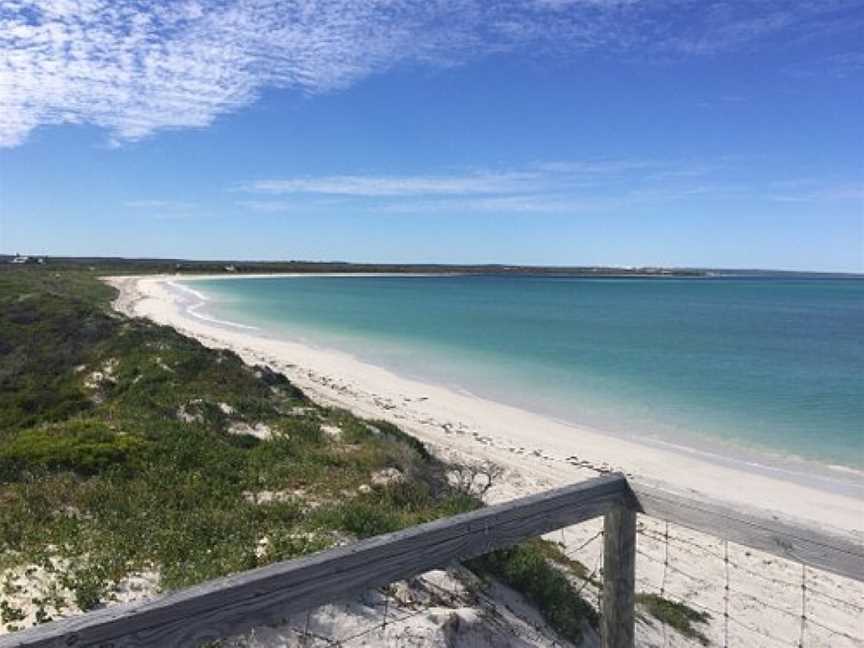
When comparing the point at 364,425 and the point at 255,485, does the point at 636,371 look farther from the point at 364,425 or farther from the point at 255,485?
the point at 255,485

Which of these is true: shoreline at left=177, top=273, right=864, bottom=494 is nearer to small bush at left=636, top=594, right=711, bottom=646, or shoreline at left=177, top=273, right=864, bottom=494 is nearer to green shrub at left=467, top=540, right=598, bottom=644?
small bush at left=636, top=594, right=711, bottom=646

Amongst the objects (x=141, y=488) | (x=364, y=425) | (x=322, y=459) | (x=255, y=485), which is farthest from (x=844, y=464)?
(x=141, y=488)

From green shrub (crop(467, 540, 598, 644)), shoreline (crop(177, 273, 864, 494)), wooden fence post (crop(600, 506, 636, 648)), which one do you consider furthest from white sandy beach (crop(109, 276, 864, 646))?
wooden fence post (crop(600, 506, 636, 648))

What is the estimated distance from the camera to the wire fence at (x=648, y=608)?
5324 mm

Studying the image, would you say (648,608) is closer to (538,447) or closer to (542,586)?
(542,586)

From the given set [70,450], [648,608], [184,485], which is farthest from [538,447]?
[70,450]

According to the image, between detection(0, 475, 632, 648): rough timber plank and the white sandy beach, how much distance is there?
3.11 meters

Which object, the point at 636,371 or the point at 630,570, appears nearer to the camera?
the point at 630,570

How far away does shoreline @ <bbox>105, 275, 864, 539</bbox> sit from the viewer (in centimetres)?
1457

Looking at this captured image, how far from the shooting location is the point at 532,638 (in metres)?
6.10

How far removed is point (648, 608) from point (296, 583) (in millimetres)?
6177

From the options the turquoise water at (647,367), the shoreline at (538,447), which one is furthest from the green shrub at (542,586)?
the turquoise water at (647,367)

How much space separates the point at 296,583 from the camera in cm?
288

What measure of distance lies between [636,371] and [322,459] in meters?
23.7
